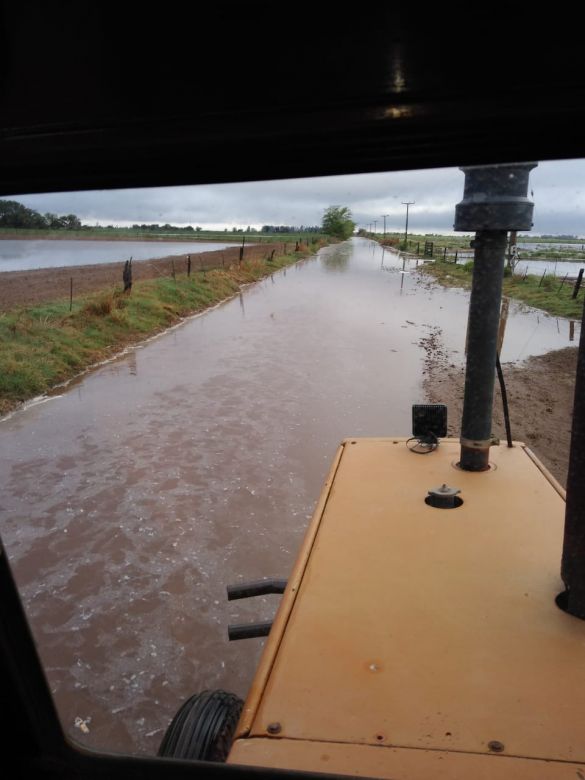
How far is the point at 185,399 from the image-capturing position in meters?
9.46

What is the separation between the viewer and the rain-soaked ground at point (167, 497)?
3.68 m

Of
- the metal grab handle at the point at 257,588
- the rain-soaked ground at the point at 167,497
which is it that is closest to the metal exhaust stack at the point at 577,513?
the metal grab handle at the point at 257,588

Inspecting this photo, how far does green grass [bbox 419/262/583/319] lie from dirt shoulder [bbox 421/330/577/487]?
11.4 feet

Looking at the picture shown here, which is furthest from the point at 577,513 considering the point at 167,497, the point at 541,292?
the point at 541,292

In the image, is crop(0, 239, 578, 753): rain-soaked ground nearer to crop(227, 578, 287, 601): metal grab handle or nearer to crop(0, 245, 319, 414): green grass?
crop(0, 245, 319, 414): green grass

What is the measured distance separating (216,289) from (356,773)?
21822 mm

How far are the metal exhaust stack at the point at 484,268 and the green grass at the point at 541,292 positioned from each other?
1272 centimetres

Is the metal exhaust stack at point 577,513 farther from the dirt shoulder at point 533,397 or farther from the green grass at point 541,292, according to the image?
the green grass at point 541,292

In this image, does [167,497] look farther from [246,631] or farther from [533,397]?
[533,397]

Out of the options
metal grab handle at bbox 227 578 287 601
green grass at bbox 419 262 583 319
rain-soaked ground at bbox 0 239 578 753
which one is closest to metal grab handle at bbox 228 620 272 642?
metal grab handle at bbox 227 578 287 601

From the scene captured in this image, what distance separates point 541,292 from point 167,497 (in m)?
20.1

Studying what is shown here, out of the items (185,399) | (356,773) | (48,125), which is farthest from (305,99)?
(185,399)

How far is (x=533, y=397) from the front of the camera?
9.60m

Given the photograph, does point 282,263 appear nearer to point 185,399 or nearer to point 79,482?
point 185,399
